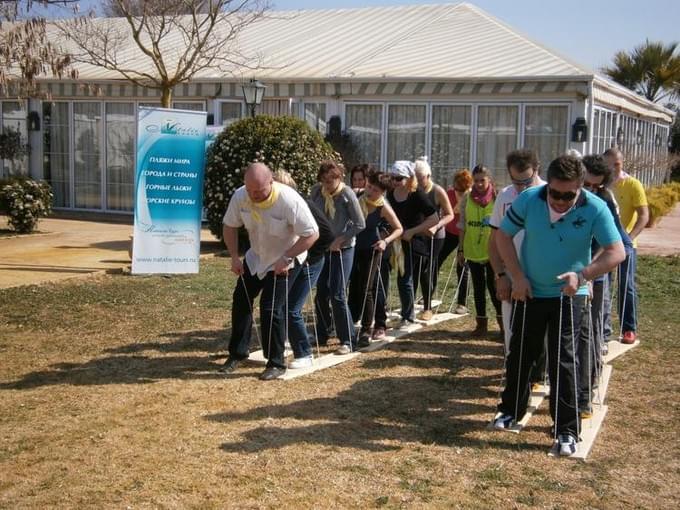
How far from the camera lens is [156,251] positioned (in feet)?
36.6

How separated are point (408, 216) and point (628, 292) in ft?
7.38

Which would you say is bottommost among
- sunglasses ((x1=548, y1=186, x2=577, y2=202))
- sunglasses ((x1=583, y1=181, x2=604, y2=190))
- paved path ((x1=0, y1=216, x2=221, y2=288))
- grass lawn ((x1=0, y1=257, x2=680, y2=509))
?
grass lawn ((x1=0, y1=257, x2=680, y2=509))

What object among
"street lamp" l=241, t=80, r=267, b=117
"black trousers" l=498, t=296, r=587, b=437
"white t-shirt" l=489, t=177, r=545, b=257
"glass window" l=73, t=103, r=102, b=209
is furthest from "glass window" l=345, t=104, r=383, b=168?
"black trousers" l=498, t=296, r=587, b=437

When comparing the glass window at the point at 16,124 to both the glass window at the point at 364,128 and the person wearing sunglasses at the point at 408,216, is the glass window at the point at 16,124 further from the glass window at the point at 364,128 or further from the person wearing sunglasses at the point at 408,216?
the person wearing sunglasses at the point at 408,216

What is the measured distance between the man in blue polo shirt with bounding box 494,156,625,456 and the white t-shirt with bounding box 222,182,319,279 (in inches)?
71.7

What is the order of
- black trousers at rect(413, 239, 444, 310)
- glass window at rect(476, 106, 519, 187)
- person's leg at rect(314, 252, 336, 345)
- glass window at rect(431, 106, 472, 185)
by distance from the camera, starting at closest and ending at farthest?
person's leg at rect(314, 252, 336, 345) → black trousers at rect(413, 239, 444, 310) → glass window at rect(476, 106, 519, 187) → glass window at rect(431, 106, 472, 185)

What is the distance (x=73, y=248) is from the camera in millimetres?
14320

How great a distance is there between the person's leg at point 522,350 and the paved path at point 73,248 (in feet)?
24.1

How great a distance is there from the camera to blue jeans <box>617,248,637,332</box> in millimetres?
7996

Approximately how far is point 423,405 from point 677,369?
102 inches

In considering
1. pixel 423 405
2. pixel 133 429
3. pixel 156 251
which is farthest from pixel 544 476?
pixel 156 251

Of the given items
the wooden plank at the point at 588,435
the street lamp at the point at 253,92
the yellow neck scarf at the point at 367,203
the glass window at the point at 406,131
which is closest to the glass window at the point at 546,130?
the glass window at the point at 406,131

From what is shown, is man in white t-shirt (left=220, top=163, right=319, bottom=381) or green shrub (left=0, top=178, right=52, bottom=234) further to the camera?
green shrub (left=0, top=178, right=52, bottom=234)

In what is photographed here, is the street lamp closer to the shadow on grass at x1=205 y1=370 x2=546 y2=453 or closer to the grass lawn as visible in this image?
the grass lawn
